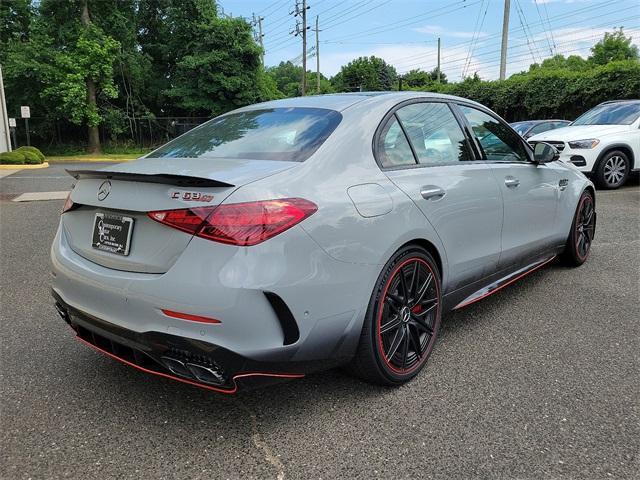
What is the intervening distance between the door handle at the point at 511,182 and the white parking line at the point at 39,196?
9.31 metres

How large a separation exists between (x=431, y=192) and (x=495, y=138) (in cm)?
132

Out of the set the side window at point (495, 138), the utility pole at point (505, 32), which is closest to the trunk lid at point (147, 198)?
the side window at point (495, 138)

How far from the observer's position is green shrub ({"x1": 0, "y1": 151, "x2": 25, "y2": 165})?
738 inches

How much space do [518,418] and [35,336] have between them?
3145 mm

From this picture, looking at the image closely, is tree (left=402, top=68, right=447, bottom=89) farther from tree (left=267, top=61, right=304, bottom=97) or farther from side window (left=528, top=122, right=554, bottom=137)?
side window (left=528, top=122, right=554, bottom=137)

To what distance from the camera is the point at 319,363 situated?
7.83ft

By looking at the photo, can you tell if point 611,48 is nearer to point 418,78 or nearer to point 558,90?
point 418,78

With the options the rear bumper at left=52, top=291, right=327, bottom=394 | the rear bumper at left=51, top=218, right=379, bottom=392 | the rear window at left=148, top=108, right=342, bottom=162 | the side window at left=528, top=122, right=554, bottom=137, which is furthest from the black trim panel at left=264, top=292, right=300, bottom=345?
the side window at left=528, top=122, right=554, bottom=137

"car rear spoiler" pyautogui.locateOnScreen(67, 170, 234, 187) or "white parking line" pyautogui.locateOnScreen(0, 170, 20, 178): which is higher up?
"car rear spoiler" pyautogui.locateOnScreen(67, 170, 234, 187)

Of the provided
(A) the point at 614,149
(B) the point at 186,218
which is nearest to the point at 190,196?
(B) the point at 186,218

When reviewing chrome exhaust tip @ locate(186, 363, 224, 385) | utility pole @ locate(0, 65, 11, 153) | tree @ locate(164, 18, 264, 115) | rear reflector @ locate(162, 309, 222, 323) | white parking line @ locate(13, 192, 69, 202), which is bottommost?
chrome exhaust tip @ locate(186, 363, 224, 385)

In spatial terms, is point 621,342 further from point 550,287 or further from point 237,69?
point 237,69

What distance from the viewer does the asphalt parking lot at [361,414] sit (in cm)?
221

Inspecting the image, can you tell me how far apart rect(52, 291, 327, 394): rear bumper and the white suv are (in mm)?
9191
